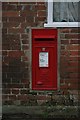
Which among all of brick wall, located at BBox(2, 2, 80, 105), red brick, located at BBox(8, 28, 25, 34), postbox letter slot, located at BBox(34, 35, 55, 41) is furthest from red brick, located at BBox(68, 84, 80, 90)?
red brick, located at BBox(8, 28, 25, 34)

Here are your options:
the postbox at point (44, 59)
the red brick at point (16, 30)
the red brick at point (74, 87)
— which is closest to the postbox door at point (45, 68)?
the postbox at point (44, 59)

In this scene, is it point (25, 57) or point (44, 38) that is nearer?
point (44, 38)

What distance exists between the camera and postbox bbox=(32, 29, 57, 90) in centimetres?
977

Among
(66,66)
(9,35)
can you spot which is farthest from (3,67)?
(66,66)

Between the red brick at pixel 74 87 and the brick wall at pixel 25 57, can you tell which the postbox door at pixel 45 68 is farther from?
the red brick at pixel 74 87

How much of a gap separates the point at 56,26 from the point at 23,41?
0.72 meters

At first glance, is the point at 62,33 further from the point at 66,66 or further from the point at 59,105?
the point at 59,105

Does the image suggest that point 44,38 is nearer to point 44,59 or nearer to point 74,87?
point 44,59

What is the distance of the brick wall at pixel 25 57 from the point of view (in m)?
9.80

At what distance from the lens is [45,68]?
32.3 feet

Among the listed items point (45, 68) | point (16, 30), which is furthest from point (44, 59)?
point (16, 30)

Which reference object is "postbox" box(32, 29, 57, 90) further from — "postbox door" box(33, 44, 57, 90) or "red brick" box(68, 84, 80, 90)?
"red brick" box(68, 84, 80, 90)

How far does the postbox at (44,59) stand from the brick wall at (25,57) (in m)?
0.12

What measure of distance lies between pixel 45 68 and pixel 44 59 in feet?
0.62
